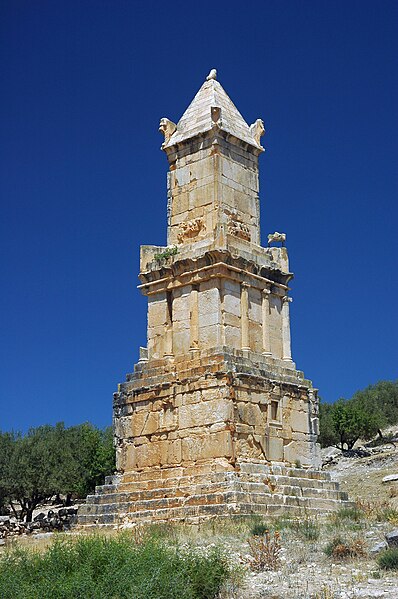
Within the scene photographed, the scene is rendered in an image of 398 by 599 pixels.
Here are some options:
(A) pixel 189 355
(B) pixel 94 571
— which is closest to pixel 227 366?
(A) pixel 189 355

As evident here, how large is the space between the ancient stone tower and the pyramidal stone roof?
A: 40 mm

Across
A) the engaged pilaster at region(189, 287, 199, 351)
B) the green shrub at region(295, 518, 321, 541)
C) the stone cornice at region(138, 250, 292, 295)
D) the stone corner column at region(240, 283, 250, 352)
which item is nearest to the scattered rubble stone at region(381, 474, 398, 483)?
the stone cornice at region(138, 250, 292, 295)

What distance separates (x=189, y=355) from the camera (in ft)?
55.4

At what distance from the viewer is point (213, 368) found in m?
16.1

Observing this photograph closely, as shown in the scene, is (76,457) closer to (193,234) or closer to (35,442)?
(35,442)

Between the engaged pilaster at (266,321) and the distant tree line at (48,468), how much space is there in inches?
667

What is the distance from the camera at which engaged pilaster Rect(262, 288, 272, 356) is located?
1761cm

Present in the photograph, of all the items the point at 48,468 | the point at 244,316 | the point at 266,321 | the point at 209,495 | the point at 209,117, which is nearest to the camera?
the point at 209,495

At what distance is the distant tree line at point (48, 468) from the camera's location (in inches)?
1329

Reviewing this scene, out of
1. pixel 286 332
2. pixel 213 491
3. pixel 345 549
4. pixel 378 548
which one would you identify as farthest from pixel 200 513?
pixel 286 332

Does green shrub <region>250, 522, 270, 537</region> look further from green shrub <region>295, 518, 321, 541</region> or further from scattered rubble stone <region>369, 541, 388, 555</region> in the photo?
scattered rubble stone <region>369, 541, 388, 555</region>

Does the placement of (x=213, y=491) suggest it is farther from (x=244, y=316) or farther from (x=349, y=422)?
(x=349, y=422)

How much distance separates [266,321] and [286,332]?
0.79 m

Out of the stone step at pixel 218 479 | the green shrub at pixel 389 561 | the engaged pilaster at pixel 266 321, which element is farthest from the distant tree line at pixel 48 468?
the green shrub at pixel 389 561
